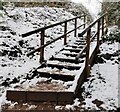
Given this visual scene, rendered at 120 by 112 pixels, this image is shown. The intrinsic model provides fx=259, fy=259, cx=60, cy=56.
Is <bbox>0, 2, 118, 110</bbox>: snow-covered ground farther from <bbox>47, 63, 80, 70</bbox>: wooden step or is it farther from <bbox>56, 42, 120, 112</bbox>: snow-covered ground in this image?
<bbox>47, 63, 80, 70</bbox>: wooden step

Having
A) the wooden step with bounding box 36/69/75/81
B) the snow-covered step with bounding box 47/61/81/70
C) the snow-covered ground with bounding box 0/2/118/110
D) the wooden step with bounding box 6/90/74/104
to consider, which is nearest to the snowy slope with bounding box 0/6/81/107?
the snow-covered ground with bounding box 0/2/118/110

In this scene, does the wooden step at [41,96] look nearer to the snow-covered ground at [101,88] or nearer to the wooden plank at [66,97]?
the wooden plank at [66,97]

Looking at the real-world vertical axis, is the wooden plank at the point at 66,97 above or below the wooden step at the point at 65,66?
below

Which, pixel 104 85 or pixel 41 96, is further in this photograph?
pixel 104 85

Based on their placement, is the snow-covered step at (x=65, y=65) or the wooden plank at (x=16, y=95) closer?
the wooden plank at (x=16, y=95)

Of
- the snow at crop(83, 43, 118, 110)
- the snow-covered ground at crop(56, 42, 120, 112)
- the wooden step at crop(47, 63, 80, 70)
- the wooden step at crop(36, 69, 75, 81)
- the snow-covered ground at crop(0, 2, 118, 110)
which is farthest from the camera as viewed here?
the wooden step at crop(47, 63, 80, 70)

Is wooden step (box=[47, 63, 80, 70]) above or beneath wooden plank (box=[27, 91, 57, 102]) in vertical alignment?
above

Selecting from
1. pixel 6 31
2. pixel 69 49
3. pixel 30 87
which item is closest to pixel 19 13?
pixel 6 31

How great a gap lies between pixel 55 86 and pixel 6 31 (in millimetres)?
5046

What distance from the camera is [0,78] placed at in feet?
21.4

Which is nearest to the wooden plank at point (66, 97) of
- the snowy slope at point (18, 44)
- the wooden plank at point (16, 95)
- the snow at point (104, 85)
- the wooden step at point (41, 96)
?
the wooden step at point (41, 96)

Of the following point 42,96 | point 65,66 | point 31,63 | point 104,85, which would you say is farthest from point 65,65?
point 42,96

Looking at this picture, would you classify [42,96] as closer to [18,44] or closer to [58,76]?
[58,76]

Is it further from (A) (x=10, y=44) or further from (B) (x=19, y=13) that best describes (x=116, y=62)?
(B) (x=19, y=13)
